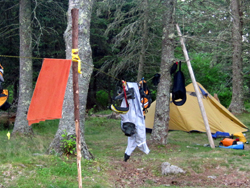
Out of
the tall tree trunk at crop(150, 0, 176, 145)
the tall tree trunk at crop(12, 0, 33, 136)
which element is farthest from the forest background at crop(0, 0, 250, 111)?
the tall tree trunk at crop(150, 0, 176, 145)

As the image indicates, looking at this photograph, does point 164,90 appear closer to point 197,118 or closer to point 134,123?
point 134,123

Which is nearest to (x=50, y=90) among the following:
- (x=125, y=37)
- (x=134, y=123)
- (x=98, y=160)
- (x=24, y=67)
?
(x=134, y=123)

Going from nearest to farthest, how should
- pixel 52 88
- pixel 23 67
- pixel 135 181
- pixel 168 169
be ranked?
pixel 52 88, pixel 135 181, pixel 168 169, pixel 23 67

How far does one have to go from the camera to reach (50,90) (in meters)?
4.27

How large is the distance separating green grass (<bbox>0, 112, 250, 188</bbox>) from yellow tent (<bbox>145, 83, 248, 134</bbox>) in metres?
0.57

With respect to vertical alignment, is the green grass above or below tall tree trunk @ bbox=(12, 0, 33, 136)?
below

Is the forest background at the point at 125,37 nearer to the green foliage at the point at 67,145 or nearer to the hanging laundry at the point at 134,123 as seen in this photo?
the hanging laundry at the point at 134,123

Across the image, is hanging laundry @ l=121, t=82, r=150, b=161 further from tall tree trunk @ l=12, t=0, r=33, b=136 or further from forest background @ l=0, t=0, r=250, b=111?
tall tree trunk @ l=12, t=0, r=33, b=136

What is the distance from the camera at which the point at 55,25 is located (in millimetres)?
12258

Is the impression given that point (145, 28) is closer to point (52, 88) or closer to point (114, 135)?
point (114, 135)

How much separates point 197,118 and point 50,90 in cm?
850

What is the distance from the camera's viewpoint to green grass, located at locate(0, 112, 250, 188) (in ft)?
17.5

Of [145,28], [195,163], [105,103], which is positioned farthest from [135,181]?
[105,103]

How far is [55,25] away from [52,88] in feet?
28.4
